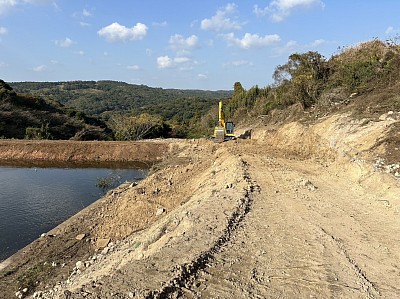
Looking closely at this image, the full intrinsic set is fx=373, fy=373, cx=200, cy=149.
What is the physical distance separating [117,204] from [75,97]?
90584 millimetres

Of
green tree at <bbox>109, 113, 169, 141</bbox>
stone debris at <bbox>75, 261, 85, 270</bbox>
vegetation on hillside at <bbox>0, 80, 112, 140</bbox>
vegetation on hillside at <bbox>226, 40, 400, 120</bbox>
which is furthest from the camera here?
green tree at <bbox>109, 113, 169, 141</bbox>

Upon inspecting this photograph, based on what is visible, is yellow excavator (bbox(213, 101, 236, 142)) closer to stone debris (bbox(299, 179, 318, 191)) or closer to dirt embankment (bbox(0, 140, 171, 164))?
dirt embankment (bbox(0, 140, 171, 164))

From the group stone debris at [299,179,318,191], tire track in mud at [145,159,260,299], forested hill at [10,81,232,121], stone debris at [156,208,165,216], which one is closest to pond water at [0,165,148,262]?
stone debris at [156,208,165,216]

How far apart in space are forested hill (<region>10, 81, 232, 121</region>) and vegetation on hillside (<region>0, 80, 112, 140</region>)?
19076mm

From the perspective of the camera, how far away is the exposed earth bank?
516cm

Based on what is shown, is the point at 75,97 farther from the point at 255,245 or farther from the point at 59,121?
the point at 255,245

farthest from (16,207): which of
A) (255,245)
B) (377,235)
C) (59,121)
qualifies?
(59,121)

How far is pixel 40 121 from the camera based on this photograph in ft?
139

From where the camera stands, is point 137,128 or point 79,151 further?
point 137,128

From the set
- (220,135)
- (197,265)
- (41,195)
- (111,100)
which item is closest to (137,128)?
(220,135)

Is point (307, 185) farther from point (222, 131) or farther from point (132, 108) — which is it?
point (132, 108)

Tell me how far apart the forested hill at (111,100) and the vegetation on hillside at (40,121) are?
1908 centimetres

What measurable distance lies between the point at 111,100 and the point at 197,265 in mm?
95946

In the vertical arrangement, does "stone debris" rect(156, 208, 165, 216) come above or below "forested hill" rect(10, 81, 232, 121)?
below
